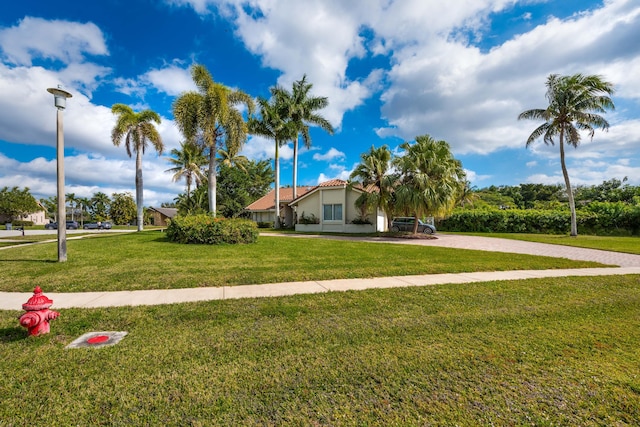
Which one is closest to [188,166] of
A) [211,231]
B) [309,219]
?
[309,219]

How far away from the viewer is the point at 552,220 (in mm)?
24781

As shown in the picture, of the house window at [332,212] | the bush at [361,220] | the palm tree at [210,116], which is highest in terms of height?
the palm tree at [210,116]

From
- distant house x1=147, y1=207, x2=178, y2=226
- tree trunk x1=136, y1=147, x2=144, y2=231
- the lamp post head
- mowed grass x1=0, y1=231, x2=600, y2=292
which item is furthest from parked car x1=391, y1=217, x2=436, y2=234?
distant house x1=147, y1=207, x2=178, y2=226

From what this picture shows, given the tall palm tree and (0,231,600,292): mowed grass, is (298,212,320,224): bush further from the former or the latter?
(0,231,600,292): mowed grass

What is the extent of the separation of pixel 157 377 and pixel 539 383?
3.57m

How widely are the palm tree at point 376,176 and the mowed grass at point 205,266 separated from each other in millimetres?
10248

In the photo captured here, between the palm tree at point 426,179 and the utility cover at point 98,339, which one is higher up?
the palm tree at point 426,179

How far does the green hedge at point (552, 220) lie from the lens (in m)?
22.8

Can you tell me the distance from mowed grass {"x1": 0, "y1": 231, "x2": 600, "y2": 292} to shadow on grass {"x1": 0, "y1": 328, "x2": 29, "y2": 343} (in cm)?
199

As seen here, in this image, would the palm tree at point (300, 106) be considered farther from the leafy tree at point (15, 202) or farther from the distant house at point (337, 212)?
the leafy tree at point (15, 202)

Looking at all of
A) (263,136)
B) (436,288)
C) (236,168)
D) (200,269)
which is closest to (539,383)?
(436,288)

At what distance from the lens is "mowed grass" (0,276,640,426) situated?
88.4 inches

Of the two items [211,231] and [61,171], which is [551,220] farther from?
Result: [61,171]

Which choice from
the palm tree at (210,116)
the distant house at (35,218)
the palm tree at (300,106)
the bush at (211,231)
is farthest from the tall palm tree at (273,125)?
the distant house at (35,218)
